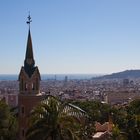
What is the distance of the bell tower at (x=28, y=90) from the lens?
99.6 feet

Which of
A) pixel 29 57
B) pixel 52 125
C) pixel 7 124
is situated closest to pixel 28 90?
pixel 29 57

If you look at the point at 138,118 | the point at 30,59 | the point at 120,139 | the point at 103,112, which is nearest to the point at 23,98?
the point at 30,59

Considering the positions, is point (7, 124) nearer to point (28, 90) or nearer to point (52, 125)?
point (28, 90)

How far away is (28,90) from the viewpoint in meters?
30.4

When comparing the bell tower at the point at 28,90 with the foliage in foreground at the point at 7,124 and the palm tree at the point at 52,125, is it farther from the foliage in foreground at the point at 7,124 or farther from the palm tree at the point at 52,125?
the palm tree at the point at 52,125

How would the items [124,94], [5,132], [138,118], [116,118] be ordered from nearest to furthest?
[138,118] → [5,132] → [116,118] → [124,94]

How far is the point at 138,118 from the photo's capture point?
2189cm

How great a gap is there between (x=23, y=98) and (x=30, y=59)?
289 cm

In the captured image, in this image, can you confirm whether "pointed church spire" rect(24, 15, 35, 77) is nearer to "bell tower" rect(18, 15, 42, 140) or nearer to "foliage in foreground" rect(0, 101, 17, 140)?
"bell tower" rect(18, 15, 42, 140)

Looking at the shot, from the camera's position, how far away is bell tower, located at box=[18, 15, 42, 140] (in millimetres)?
30344

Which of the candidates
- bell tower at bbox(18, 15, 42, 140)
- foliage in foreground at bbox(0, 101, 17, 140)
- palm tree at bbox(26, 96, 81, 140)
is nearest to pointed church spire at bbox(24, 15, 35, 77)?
bell tower at bbox(18, 15, 42, 140)

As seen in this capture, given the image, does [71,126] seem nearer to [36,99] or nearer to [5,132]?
[36,99]

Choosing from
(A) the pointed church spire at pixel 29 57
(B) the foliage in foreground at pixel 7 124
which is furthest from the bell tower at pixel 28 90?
(B) the foliage in foreground at pixel 7 124

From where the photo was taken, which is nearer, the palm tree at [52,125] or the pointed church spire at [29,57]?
the palm tree at [52,125]
